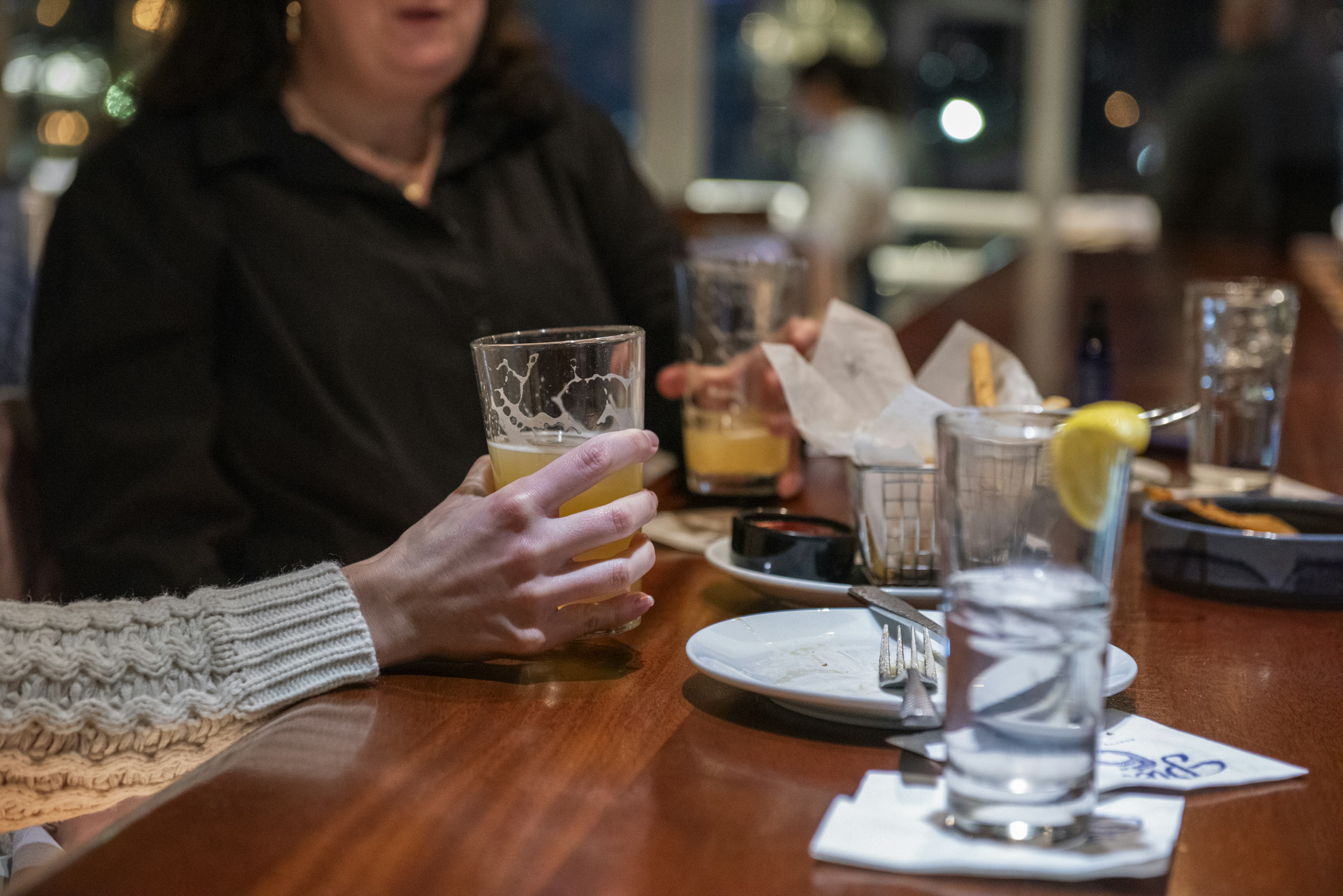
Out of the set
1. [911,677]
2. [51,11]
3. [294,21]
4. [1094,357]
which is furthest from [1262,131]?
[911,677]

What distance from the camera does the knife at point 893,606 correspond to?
31.8 inches

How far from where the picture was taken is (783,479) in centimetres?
134

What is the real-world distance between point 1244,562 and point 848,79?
5282 millimetres

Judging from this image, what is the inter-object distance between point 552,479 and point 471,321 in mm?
827

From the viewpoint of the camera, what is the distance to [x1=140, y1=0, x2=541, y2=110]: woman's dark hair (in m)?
1.55

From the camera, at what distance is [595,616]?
873mm

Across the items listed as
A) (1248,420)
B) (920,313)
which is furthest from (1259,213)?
(1248,420)

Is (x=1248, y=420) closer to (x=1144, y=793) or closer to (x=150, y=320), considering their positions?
(x=1144, y=793)

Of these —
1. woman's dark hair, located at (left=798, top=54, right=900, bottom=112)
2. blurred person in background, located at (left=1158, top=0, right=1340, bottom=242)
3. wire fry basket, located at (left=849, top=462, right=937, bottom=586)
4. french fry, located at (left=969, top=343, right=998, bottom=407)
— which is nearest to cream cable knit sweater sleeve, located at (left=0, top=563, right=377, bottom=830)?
wire fry basket, located at (left=849, top=462, right=937, bottom=586)

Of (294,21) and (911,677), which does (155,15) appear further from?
(911,677)

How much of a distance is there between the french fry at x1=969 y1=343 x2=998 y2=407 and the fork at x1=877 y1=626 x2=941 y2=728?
313 millimetres

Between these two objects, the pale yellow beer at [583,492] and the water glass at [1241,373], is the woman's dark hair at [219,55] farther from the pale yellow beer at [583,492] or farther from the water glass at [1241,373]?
the water glass at [1241,373]

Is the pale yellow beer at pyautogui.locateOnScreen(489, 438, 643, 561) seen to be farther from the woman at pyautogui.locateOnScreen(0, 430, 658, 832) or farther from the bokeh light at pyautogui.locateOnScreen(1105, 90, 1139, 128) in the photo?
the bokeh light at pyautogui.locateOnScreen(1105, 90, 1139, 128)

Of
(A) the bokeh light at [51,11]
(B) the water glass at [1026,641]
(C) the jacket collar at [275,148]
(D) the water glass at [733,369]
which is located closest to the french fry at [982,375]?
(D) the water glass at [733,369]
